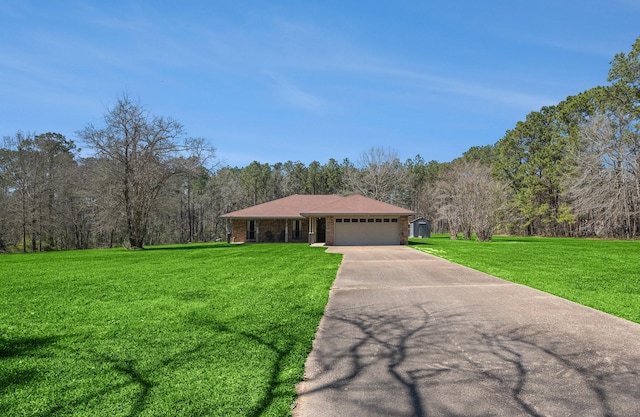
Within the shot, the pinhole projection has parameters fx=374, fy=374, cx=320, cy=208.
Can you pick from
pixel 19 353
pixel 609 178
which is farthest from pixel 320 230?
pixel 19 353

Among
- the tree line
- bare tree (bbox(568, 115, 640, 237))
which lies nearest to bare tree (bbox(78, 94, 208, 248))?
the tree line

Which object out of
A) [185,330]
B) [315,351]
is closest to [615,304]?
[315,351]

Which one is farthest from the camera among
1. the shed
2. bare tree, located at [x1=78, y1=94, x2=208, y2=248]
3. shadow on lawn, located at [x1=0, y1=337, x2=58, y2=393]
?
the shed

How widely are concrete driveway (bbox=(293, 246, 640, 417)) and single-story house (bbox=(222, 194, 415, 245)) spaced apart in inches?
688

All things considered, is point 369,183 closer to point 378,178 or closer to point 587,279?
point 378,178

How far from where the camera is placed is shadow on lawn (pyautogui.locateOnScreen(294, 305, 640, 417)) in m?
2.84

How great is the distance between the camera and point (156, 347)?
421cm

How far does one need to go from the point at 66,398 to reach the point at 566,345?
5.01 metres

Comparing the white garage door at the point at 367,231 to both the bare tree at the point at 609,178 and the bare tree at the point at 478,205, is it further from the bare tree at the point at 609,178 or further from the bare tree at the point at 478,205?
the bare tree at the point at 609,178

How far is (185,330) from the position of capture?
4887 mm

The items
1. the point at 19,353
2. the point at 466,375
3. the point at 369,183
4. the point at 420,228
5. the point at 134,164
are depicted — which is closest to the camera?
the point at 466,375

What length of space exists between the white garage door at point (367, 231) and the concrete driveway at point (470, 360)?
17509 mm

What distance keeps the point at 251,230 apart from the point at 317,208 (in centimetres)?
611

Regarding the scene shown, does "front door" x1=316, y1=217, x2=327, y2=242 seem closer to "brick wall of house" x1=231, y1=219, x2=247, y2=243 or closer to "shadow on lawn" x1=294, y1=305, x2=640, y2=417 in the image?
"brick wall of house" x1=231, y1=219, x2=247, y2=243
